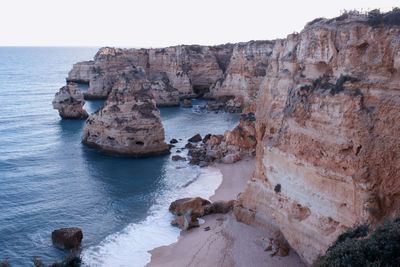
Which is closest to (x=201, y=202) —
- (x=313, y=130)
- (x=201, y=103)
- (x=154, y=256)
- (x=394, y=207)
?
(x=154, y=256)

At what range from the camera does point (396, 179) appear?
34.5 ft

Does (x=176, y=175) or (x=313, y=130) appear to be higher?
(x=313, y=130)

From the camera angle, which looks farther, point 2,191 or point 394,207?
point 2,191

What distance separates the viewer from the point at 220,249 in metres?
15.4

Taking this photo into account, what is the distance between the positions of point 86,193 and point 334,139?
17946 mm

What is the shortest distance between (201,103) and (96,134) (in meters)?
31.0

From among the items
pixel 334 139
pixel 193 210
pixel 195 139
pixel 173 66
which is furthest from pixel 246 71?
pixel 334 139

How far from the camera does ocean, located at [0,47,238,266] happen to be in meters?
17.4

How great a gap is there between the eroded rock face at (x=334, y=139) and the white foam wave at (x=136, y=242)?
5.66 meters

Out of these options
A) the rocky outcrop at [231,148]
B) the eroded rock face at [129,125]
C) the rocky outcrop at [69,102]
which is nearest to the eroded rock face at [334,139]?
the rocky outcrop at [231,148]

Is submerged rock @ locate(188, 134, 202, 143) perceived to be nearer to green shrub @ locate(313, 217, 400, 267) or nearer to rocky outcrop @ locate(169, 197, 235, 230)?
rocky outcrop @ locate(169, 197, 235, 230)

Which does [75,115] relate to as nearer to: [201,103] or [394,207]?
[201,103]

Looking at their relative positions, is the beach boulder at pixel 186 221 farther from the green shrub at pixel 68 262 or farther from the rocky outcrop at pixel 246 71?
the rocky outcrop at pixel 246 71

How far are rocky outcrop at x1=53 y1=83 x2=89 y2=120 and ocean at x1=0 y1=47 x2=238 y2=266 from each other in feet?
17.0
